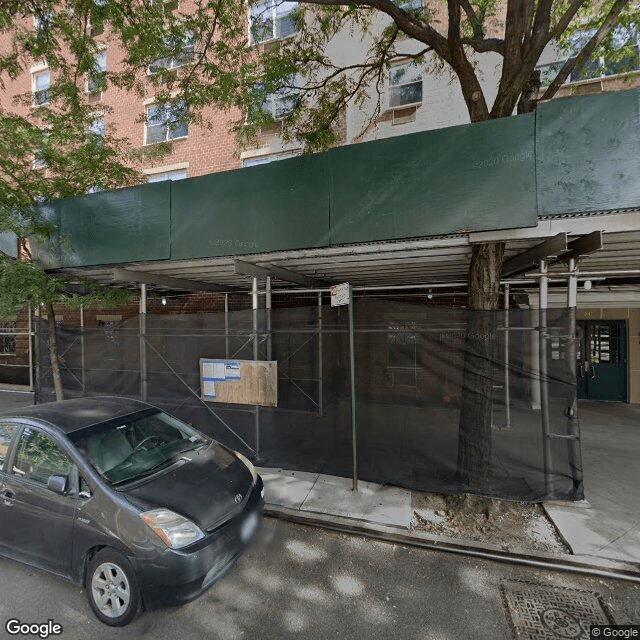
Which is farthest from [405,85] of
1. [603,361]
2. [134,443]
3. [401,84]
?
[134,443]

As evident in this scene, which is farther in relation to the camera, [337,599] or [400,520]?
[400,520]

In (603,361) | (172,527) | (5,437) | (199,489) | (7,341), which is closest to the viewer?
(172,527)

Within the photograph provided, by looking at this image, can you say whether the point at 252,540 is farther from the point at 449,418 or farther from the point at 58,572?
the point at 449,418

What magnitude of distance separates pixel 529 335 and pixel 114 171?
28.1 ft

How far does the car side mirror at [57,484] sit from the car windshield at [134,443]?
0.78 feet

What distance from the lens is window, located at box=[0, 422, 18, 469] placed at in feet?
12.1

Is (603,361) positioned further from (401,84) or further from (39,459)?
(39,459)

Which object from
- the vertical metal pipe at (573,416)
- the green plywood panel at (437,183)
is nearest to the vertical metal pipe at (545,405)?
the vertical metal pipe at (573,416)

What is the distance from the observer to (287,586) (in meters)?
3.38

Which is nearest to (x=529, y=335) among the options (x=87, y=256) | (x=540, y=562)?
(x=540, y=562)

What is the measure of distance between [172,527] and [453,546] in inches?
118

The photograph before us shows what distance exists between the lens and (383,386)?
6453mm

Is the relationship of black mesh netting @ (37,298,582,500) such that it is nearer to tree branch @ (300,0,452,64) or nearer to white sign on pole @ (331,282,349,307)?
white sign on pole @ (331,282,349,307)

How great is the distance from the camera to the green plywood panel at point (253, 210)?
5.20 m
